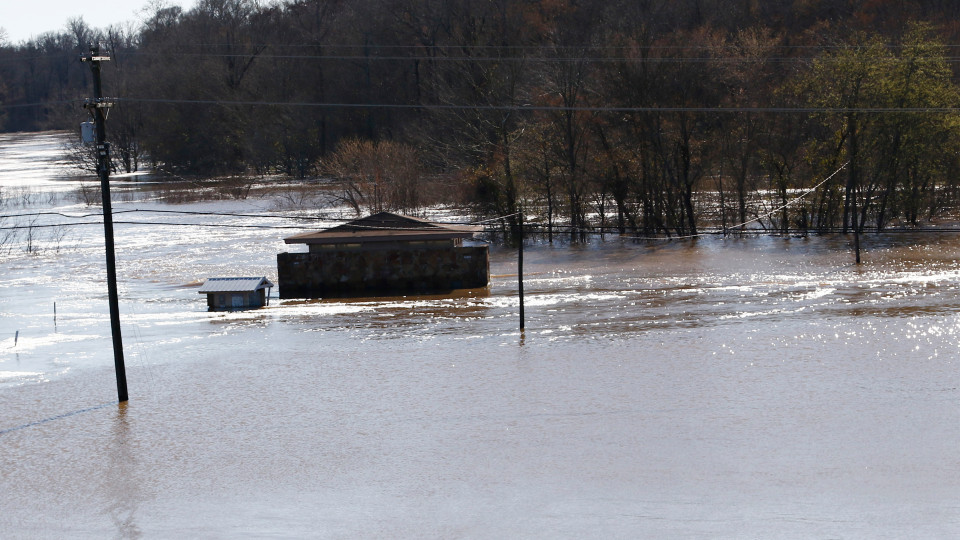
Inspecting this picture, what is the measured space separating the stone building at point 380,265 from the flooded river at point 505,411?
149cm

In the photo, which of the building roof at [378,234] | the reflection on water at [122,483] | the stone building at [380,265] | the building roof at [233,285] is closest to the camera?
the reflection on water at [122,483]

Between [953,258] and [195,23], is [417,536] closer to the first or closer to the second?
[953,258]

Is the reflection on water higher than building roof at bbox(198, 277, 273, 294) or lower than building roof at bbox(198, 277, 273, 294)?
lower

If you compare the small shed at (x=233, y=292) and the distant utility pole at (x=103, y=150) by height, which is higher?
the distant utility pole at (x=103, y=150)

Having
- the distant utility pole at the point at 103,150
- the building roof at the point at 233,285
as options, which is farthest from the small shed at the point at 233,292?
the distant utility pole at the point at 103,150

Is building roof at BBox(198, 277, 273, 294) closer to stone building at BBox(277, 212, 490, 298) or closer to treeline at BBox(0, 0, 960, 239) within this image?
stone building at BBox(277, 212, 490, 298)

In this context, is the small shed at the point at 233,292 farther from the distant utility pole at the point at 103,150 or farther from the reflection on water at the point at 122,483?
the reflection on water at the point at 122,483

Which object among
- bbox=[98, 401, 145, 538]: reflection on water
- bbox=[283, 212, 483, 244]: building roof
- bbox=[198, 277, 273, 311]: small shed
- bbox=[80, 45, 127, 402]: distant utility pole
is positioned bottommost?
bbox=[98, 401, 145, 538]: reflection on water

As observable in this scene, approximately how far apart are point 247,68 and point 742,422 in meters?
94.5

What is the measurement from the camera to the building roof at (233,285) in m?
37.7

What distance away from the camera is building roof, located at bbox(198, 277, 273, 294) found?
3769cm

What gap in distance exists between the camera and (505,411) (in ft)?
73.9

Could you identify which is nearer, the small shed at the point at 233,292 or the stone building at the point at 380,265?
the small shed at the point at 233,292

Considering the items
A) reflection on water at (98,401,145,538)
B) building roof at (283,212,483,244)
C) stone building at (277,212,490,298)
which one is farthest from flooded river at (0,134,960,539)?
building roof at (283,212,483,244)
